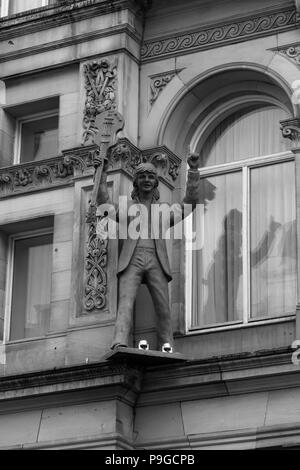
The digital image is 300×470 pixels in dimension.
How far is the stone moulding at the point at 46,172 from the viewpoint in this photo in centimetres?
2411

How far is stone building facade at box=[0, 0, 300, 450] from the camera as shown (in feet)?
72.0

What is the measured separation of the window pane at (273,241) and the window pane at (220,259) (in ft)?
0.85

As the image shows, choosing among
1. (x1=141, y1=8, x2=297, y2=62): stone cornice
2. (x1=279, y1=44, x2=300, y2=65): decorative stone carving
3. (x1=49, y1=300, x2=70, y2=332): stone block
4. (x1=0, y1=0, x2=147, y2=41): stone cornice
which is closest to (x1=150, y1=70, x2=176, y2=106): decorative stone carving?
(x1=141, y1=8, x2=297, y2=62): stone cornice

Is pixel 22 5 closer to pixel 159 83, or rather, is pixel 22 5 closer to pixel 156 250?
pixel 159 83

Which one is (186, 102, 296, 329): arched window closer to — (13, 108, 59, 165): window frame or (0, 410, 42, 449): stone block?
(13, 108, 59, 165): window frame

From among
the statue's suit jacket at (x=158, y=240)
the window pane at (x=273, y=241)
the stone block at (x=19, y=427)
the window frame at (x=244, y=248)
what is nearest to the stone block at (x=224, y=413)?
the window frame at (x=244, y=248)

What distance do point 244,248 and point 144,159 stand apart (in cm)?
224

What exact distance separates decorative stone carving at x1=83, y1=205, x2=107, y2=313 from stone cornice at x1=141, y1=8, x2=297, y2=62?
11.2 feet

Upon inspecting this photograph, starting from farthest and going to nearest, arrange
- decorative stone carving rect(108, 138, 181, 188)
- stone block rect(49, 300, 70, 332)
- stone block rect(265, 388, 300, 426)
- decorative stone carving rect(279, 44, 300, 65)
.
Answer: decorative stone carving rect(108, 138, 181, 188)
decorative stone carving rect(279, 44, 300, 65)
stone block rect(49, 300, 70, 332)
stone block rect(265, 388, 300, 426)

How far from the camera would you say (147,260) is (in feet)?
75.0

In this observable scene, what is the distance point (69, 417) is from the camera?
73.0 ft

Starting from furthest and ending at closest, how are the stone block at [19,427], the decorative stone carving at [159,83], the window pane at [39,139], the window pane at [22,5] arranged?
the window pane at [22,5] → the window pane at [39,139] → the decorative stone carving at [159,83] → the stone block at [19,427]

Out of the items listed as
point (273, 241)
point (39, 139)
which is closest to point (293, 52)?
point (273, 241)

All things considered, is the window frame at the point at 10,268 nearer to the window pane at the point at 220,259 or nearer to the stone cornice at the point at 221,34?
the window pane at the point at 220,259
